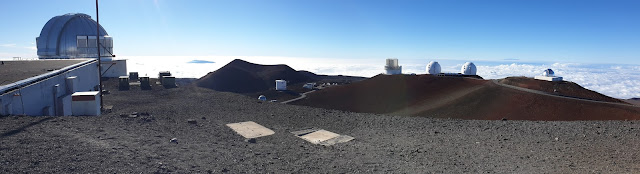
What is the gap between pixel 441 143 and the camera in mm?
10297

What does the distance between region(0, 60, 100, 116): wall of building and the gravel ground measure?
8.08 ft

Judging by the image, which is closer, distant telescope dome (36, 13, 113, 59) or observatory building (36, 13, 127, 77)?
observatory building (36, 13, 127, 77)

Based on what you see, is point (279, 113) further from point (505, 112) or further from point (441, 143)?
point (505, 112)

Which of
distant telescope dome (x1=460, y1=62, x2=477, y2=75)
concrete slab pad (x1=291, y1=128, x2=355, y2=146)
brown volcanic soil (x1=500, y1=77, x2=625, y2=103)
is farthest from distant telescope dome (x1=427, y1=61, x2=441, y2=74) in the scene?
concrete slab pad (x1=291, y1=128, x2=355, y2=146)

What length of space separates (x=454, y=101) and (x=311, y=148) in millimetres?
16720

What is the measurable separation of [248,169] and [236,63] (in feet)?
170

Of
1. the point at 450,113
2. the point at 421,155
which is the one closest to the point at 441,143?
the point at 421,155

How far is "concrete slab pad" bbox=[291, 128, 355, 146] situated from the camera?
33.8 ft

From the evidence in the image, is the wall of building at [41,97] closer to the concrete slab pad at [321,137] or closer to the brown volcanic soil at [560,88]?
the concrete slab pad at [321,137]

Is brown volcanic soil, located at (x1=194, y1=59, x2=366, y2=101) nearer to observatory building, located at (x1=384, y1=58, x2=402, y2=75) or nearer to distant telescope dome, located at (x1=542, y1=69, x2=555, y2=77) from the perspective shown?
observatory building, located at (x1=384, y1=58, x2=402, y2=75)

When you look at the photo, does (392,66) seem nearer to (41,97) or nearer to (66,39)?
(41,97)

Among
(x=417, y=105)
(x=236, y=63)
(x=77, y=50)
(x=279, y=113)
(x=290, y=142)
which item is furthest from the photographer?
(x=236, y=63)

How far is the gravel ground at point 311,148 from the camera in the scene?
6.60 metres

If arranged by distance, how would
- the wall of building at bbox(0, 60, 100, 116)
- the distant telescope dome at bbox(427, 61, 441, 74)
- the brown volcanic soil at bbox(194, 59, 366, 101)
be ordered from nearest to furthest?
1. the wall of building at bbox(0, 60, 100, 116)
2. the distant telescope dome at bbox(427, 61, 441, 74)
3. the brown volcanic soil at bbox(194, 59, 366, 101)
